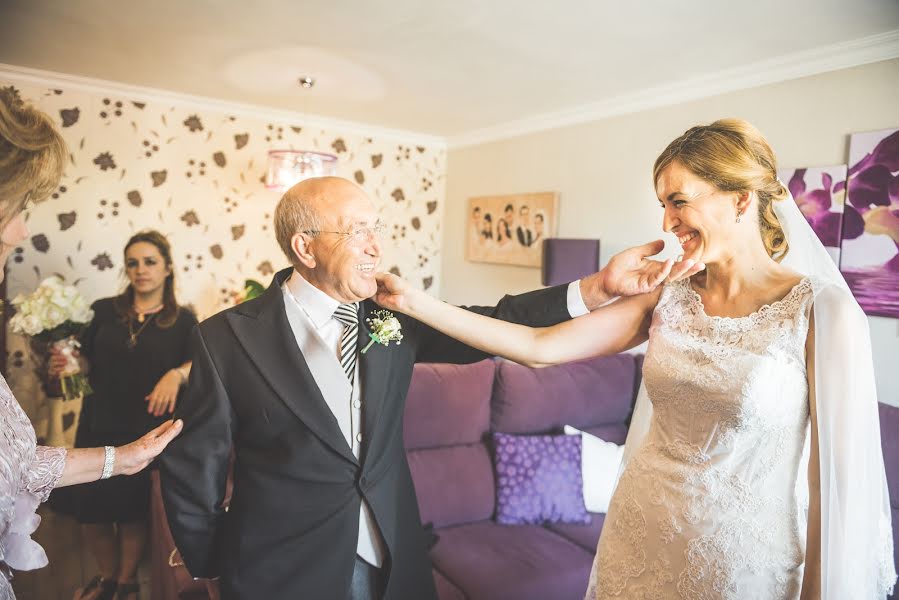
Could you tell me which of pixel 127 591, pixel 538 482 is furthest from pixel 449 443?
pixel 127 591

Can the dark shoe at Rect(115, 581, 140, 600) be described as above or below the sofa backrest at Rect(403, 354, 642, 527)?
below

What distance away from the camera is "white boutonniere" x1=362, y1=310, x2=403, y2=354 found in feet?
4.73

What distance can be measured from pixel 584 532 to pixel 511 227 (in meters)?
2.83

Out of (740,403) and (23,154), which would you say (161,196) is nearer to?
(23,154)

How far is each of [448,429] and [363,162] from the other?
3.23 metres

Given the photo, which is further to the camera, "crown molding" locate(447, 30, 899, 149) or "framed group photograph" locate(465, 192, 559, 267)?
"framed group photograph" locate(465, 192, 559, 267)

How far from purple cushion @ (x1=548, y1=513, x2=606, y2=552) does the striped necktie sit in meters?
1.60

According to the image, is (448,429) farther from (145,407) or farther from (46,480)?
(46,480)

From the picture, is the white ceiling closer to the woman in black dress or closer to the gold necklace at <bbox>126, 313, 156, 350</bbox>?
the woman in black dress

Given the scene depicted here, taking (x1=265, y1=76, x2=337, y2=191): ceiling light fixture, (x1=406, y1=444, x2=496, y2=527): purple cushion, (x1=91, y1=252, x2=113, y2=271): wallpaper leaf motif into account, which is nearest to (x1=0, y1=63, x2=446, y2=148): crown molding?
(x1=265, y1=76, x2=337, y2=191): ceiling light fixture

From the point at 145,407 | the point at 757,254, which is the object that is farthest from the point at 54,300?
the point at 757,254

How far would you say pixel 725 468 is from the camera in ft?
4.42

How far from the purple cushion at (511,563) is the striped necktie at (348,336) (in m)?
1.24

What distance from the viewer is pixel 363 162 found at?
5.32 metres
